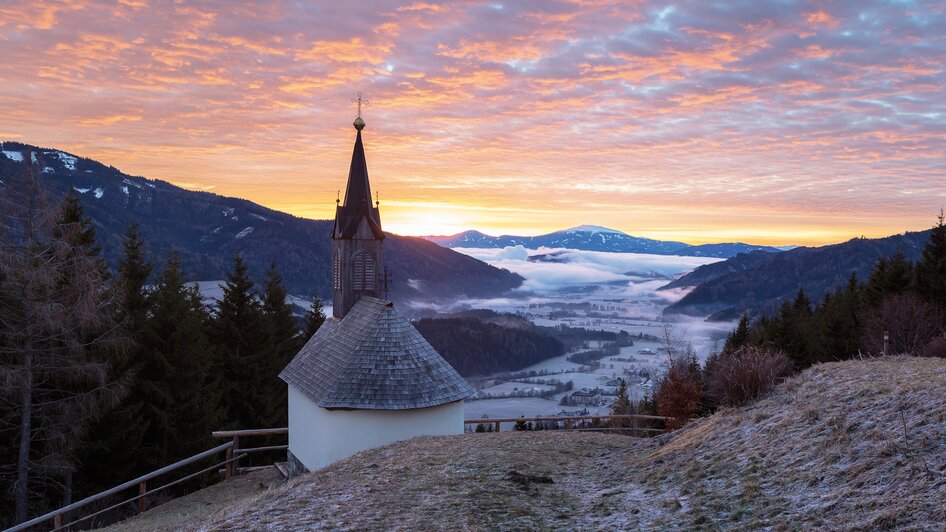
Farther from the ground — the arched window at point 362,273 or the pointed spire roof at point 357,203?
the pointed spire roof at point 357,203

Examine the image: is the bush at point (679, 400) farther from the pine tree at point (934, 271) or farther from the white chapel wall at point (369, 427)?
the pine tree at point (934, 271)

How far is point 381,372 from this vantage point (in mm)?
18875

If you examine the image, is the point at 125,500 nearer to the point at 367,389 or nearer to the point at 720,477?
the point at 367,389

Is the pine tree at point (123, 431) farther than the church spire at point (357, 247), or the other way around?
the church spire at point (357, 247)

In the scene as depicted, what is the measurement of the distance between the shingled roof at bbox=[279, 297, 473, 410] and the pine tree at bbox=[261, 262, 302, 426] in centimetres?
1358

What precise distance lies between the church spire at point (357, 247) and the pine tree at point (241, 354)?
11170 millimetres

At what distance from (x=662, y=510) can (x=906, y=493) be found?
2.70 meters

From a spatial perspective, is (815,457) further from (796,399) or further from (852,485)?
(796,399)

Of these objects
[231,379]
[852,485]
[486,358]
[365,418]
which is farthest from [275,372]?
[486,358]

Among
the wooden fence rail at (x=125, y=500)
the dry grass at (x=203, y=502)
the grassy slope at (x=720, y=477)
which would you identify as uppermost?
the grassy slope at (x=720, y=477)

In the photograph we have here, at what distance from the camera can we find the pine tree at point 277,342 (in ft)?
112

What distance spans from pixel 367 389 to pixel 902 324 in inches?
1158

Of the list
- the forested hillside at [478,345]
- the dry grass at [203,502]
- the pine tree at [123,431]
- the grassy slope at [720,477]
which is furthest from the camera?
the forested hillside at [478,345]

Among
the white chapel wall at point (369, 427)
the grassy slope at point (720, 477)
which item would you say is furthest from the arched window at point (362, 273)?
the grassy slope at point (720, 477)
